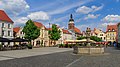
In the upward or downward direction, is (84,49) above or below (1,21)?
below

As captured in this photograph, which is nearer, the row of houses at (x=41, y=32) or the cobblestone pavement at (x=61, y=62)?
the cobblestone pavement at (x=61, y=62)

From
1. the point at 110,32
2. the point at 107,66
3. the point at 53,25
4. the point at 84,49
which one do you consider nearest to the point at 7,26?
the point at 53,25

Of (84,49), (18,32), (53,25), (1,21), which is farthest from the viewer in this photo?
(18,32)

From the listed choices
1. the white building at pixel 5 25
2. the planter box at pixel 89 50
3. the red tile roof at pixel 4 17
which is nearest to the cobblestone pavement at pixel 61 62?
the planter box at pixel 89 50

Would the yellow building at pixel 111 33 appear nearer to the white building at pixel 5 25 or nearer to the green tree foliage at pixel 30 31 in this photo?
the green tree foliage at pixel 30 31

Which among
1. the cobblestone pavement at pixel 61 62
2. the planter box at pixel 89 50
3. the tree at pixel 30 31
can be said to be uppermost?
the tree at pixel 30 31

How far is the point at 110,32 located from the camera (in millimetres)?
130625

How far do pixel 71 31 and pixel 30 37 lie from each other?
77847mm

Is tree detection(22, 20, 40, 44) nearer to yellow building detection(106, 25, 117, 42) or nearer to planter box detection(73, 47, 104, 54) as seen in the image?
planter box detection(73, 47, 104, 54)

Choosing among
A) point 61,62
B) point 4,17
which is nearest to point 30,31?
point 4,17

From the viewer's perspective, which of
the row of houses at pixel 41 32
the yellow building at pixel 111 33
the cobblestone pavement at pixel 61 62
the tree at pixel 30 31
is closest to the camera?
the cobblestone pavement at pixel 61 62

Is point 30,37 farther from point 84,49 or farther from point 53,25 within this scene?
point 84,49

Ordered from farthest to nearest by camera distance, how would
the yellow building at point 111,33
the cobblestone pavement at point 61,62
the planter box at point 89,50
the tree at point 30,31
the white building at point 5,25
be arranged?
the yellow building at point 111,33, the tree at point 30,31, the white building at point 5,25, the planter box at point 89,50, the cobblestone pavement at point 61,62

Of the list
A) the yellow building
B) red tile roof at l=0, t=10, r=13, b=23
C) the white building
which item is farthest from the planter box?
the yellow building
